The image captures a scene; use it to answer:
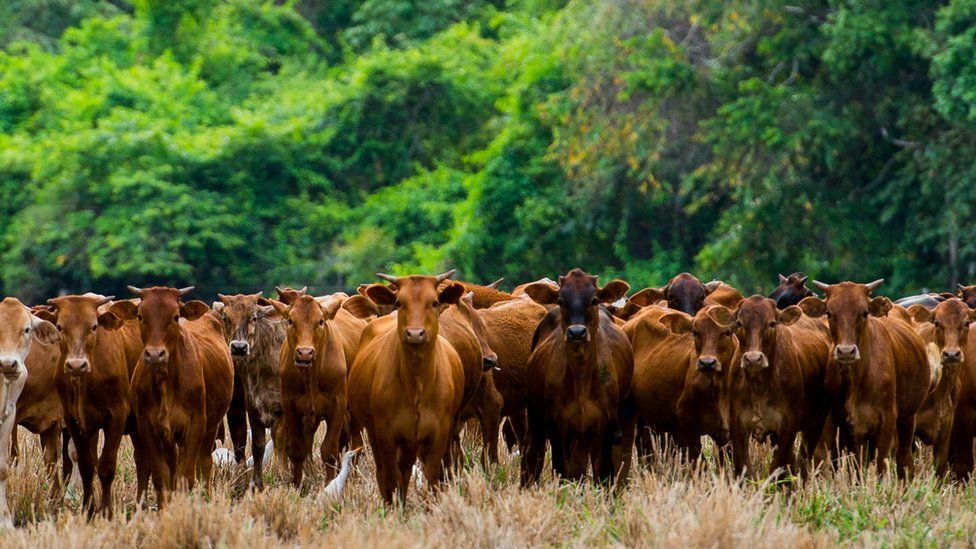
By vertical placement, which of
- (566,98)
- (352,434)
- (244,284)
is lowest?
(244,284)

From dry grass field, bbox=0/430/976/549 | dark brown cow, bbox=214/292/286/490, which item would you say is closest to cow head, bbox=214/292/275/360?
dark brown cow, bbox=214/292/286/490

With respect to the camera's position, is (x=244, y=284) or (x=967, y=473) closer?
(x=967, y=473)

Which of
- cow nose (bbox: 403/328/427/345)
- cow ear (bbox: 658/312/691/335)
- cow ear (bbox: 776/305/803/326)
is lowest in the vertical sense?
cow ear (bbox: 658/312/691/335)

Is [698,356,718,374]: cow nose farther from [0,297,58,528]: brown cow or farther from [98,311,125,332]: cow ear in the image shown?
[0,297,58,528]: brown cow

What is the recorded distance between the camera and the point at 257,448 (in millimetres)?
14461

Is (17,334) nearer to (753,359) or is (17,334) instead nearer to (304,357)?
(304,357)

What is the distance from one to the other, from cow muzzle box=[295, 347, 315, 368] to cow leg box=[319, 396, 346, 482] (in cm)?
95

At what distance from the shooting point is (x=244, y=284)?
136 feet

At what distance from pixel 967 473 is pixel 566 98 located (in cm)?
2225

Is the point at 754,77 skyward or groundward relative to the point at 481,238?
skyward

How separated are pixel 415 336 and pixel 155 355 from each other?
2105mm

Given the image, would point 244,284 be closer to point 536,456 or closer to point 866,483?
point 536,456

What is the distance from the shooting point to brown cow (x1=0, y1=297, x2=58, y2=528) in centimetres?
1238

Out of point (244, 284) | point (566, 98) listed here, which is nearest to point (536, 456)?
point (566, 98)
